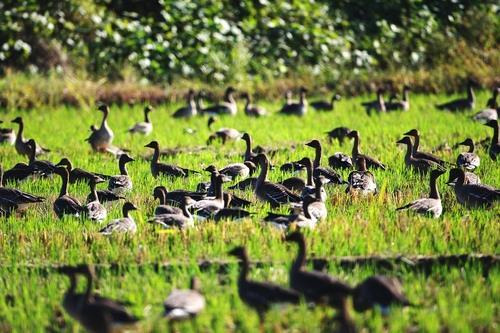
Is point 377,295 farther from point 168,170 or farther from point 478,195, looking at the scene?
point 168,170

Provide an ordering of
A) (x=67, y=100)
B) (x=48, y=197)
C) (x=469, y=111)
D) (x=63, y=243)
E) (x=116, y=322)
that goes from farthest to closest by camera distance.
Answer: (x=67, y=100)
(x=469, y=111)
(x=48, y=197)
(x=63, y=243)
(x=116, y=322)

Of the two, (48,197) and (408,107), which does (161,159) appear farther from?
(408,107)

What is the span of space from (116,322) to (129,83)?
52.0 feet

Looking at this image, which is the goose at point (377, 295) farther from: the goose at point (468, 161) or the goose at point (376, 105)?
the goose at point (376, 105)

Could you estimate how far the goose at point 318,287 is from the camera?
285 inches

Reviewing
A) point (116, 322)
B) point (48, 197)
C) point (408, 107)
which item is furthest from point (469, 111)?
point (116, 322)

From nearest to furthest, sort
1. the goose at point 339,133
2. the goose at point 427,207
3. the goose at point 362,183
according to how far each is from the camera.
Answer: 1. the goose at point 427,207
2. the goose at point 362,183
3. the goose at point 339,133

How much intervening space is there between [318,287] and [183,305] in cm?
99

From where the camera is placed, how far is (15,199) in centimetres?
1141

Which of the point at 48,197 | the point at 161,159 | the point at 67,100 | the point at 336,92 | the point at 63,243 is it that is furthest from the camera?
A: the point at 336,92

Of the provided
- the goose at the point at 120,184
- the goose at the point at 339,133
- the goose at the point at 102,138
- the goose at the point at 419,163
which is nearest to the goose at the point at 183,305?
the goose at the point at 120,184

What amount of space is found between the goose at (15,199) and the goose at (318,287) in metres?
4.64

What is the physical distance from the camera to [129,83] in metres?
22.5

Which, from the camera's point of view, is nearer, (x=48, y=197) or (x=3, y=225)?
(x=3, y=225)
